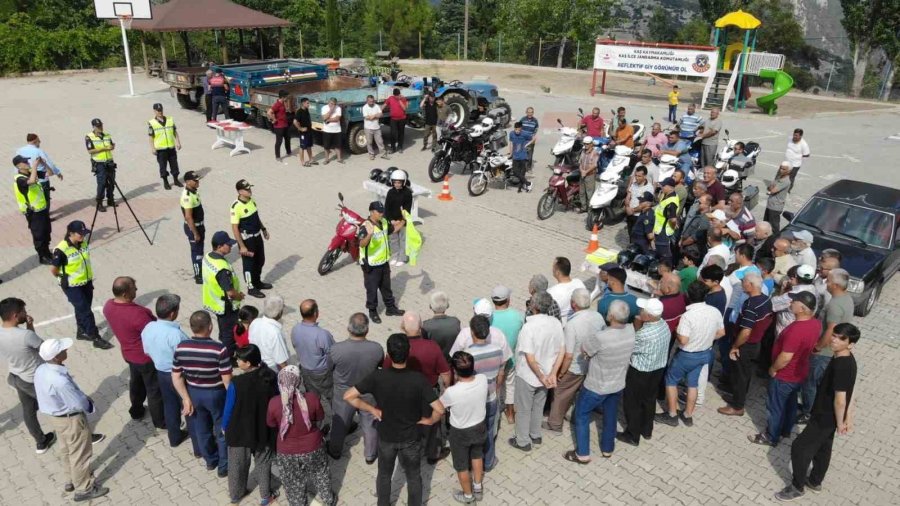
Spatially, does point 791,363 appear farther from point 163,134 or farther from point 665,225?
point 163,134

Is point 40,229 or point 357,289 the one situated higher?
point 40,229

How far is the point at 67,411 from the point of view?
16.6ft

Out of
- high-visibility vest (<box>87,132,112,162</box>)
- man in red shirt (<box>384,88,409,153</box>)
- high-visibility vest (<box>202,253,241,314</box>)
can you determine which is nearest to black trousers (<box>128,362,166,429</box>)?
high-visibility vest (<box>202,253,241,314</box>)

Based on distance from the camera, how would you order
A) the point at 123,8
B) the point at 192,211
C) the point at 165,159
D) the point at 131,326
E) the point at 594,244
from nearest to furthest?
1. the point at 131,326
2. the point at 192,211
3. the point at 594,244
4. the point at 165,159
5. the point at 123,8

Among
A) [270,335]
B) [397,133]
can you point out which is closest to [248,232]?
[270,335]

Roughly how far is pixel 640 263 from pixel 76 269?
6783 mm

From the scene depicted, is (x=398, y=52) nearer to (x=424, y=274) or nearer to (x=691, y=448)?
(x=424, y=274)

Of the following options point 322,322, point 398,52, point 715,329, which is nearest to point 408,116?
point 322,322

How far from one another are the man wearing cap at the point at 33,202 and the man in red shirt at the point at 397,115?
808cm

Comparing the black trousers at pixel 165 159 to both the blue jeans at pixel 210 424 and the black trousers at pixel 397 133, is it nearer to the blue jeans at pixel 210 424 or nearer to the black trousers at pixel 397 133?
the black trousers at pixel 397 133

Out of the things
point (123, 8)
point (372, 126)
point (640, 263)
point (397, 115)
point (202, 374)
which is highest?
point (123, 8)

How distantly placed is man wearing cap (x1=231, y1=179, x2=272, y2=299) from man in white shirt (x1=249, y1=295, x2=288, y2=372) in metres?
3.01

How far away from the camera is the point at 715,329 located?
6031 mm

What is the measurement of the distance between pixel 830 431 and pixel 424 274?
19.6 feet
